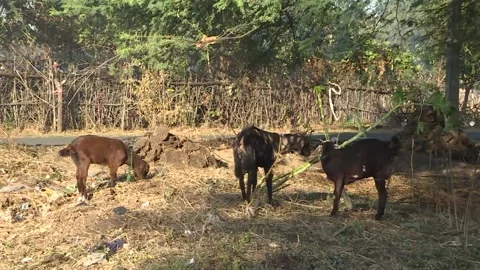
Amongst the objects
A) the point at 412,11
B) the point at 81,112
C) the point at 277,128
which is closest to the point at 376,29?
the point at 412,11

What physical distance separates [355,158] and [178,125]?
13434 mm

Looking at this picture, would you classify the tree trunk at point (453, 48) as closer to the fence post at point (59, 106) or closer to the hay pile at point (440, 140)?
the hay pile at point (440, 140)

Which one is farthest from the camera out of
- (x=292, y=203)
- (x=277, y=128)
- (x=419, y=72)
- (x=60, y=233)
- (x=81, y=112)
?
(x=419, y=72)

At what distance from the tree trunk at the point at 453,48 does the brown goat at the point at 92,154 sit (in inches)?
215

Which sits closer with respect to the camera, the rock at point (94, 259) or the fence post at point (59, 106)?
the rock at point (94, 259)

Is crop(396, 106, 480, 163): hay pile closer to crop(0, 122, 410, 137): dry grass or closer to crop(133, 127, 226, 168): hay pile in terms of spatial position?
crop(133, 127, 226, 168): hay pile

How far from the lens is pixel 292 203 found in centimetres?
700

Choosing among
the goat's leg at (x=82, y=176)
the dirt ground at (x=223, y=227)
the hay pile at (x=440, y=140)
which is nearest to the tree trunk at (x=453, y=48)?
the hay pile at (x=440, y=140)

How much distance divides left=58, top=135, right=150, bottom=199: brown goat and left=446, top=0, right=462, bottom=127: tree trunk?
17.9ft

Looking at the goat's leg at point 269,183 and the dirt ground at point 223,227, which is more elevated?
the goat's leg at point 269,183

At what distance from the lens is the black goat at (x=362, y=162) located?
20.5 ft

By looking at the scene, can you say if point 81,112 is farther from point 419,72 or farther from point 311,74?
point 419,72

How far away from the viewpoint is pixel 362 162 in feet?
20.5

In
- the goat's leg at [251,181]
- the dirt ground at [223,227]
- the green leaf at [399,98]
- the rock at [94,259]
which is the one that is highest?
the green leaf at [399,98]
